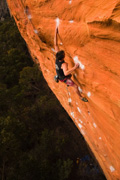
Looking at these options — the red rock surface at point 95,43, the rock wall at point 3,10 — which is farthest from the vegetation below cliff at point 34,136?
the rock wall at point 3,10

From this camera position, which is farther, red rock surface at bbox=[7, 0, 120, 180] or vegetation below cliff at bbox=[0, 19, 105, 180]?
vegetation below cliff at bbox=[0, 19, 105, 180]

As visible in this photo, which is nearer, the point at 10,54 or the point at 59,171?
the point at 59,171

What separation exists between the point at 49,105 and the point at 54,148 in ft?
12.9

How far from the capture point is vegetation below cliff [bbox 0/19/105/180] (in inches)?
313

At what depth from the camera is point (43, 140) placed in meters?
9.60

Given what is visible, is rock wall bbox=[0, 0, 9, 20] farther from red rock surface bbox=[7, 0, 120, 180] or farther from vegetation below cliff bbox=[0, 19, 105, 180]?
red rock surface bbox=[7, 0, 120, 180]

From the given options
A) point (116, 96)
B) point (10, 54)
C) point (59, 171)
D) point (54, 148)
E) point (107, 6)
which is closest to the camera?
point (107, 6)

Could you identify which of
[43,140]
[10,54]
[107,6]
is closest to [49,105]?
[43,140]

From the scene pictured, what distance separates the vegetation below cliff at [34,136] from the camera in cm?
795

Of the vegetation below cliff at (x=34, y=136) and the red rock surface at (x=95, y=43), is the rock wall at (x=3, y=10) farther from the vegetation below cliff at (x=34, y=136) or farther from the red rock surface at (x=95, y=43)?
the red rock surface at (x=95, y=43)

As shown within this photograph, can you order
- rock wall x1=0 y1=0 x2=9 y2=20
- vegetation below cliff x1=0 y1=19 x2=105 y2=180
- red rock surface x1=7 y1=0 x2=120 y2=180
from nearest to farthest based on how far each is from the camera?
red rock surface x1=7 y1=0 x2=120 y2=180 < vegetation below cliff x1=0 y1=19 x2=105 y2=180 < rock wall x1=0 y1=0 x2=9 y2=20

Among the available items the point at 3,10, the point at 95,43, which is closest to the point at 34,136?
the point at 95,43

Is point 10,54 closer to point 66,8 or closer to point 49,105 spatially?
point 49,105

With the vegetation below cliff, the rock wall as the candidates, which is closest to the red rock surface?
the vegetation below cliff
